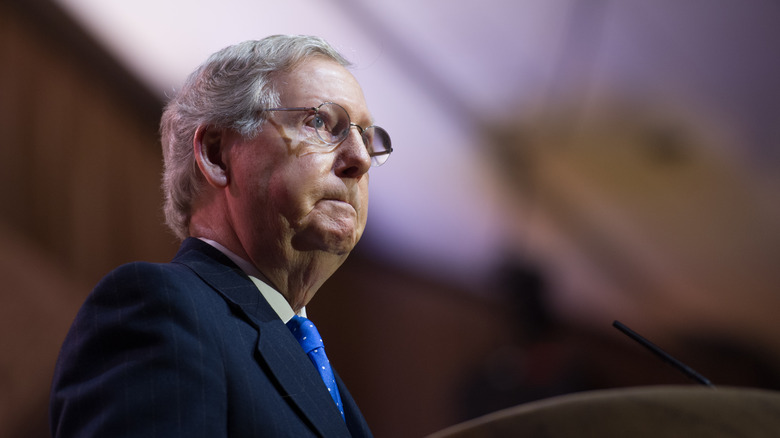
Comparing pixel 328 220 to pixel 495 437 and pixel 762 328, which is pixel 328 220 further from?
pixel 762 328

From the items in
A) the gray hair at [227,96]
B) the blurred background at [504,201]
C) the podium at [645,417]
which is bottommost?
the blurred background at [504,201]

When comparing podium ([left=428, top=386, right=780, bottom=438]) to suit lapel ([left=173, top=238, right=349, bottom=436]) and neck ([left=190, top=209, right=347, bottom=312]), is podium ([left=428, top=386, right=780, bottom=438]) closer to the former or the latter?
suit lapel ([left=173, top=238, right=349, bottom=436])

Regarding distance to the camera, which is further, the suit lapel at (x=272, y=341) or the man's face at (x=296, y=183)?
the man's face at (x=296, y=183)

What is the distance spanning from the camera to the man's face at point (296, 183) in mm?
1185

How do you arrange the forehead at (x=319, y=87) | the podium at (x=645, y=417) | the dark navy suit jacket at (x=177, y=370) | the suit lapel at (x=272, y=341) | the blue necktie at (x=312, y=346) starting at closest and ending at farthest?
the podium at (x=645, y=417) < the dark navy suit jacket at (x=177, y=370) < the suit lapel at (x=272, y=341) < the blue necktie at (x=312, y=346) < the forehead at (x=319, y=87)

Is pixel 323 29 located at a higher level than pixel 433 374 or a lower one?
higher

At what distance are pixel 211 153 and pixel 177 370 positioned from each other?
22.3 inches

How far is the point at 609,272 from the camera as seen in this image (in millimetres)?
2535

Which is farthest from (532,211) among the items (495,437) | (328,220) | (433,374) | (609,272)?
(495,437)

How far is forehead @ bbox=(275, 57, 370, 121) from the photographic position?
1256 mm

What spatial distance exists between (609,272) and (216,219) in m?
1.78

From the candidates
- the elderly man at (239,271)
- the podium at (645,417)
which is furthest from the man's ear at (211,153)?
the podium at (645,417)

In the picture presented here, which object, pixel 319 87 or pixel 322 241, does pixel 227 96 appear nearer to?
pixel 319 87

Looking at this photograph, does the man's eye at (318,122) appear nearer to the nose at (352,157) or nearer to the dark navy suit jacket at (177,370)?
the nose at (352,157)
